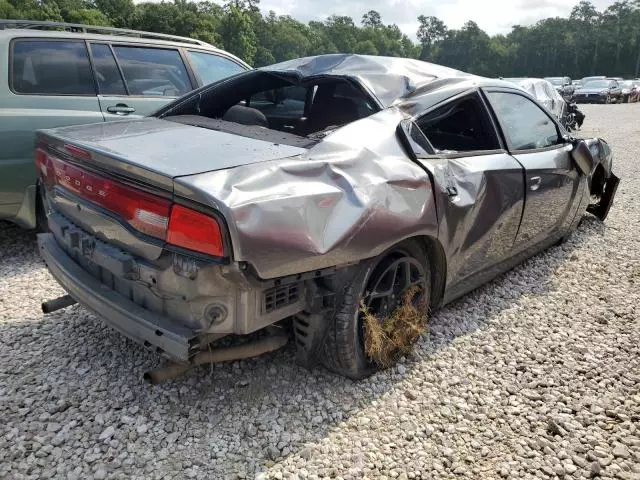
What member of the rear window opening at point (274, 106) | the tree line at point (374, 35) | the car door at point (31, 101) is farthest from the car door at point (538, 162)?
the tree line at point (374, 35)

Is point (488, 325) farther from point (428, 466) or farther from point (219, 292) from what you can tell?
point (219, 292)

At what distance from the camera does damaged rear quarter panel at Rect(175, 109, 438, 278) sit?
1.84 meters

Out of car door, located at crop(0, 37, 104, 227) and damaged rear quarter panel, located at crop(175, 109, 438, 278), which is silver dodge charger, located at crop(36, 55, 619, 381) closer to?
damaged rear quarter panel, located at crop(175, 109, 438, 278)

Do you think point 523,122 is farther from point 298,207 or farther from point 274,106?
point 298,207

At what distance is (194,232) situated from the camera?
73.6 inches

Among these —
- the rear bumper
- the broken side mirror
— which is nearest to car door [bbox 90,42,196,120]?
the rear bumper

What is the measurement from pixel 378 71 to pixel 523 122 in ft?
4.18

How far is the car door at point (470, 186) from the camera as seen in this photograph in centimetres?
269

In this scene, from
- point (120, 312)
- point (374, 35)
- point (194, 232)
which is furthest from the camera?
point (374, 35)

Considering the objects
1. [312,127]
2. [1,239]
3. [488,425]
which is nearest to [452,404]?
[488,425]

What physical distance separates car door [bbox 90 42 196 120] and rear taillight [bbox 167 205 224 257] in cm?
291

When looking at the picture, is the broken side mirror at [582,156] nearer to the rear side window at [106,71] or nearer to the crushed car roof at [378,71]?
the crushed car roof at [378,71]

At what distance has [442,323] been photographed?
3193 millimetres

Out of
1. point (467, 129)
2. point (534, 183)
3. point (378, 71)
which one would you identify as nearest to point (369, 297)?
point (378, 71)
